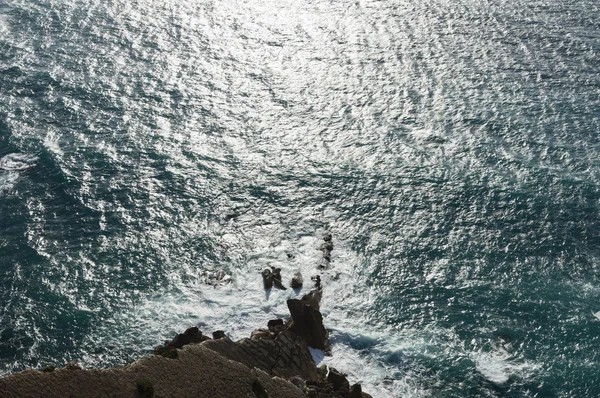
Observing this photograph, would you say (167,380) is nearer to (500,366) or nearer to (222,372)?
(222,372)

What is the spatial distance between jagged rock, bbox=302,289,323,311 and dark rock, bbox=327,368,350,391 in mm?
8193

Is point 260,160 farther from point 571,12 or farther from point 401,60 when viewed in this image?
point 571,12

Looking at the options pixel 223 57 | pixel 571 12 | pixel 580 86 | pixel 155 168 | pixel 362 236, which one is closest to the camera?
pixel 362 236

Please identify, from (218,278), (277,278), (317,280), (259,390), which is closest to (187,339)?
(259,390)

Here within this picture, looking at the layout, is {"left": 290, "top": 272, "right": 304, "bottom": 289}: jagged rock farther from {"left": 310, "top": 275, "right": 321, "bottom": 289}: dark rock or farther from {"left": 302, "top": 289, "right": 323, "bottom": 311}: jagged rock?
{"left": 302, "top": 289, "right": 323, "bottom": 311}: jagged rock

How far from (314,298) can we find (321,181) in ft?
65.8

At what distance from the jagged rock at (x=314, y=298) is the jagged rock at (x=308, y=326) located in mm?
1751

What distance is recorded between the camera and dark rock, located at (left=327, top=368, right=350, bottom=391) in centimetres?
6650

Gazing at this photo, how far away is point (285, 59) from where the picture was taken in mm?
112188

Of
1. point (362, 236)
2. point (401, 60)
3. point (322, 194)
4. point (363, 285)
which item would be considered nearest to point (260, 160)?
point (322, 194)

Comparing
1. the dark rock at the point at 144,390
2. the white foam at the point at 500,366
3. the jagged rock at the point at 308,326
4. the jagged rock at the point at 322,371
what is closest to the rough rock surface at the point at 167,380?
the dark rock at the point at 144,390

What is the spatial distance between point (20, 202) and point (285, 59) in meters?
44.4

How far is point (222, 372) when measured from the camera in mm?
62969

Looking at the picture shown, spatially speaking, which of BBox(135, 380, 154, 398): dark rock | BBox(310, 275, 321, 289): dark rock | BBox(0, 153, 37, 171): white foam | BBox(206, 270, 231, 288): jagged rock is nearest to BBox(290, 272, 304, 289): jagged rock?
BBox(310, 275, 321, 289): dark rock
